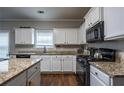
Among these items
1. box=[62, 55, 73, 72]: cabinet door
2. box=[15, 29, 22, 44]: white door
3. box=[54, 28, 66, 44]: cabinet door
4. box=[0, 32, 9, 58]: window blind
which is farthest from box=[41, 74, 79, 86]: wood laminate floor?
box=[0, 32, 9, 58]: window blind

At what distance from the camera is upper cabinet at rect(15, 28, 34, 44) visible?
6985 millimetres

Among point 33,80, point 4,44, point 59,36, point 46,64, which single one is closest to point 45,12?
point 59,36

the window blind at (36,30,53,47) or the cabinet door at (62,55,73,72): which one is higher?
the window blind at (36,30,53,47)

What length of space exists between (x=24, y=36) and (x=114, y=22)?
5065 millimetres

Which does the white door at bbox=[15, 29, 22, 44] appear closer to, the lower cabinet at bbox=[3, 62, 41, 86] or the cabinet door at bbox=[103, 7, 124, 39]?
the lower cabinet at bbox=[3, 62, 41, 86]

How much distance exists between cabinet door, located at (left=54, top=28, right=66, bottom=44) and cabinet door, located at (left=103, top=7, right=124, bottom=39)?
13.3 ft

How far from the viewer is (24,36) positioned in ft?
23.1

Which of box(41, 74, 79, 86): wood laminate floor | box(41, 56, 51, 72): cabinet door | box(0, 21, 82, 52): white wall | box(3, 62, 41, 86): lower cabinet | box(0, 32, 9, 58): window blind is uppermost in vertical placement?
box(0, 21, 82, 52): white wall

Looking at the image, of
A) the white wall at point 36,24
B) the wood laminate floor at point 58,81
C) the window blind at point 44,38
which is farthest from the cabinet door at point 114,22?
the window blind at point 44,38

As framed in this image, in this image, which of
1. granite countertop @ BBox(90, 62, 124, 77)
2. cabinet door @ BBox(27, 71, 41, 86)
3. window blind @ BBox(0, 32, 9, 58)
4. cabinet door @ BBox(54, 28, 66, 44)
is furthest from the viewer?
window blind @ BBox(0, 32, 9, 58)

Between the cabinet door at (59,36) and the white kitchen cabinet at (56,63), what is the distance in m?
0.80

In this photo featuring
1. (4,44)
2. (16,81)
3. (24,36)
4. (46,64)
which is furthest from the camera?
(4,44)

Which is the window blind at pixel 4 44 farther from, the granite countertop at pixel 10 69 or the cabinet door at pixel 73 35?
the granite countertop at pixel 10 69

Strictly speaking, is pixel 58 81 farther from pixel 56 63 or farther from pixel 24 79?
pixel 24 79
